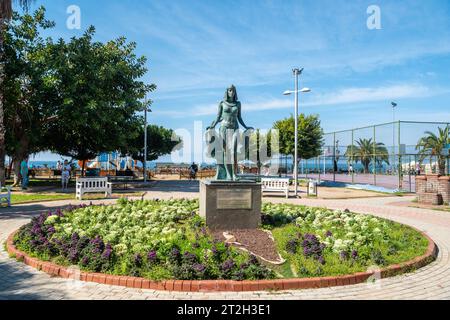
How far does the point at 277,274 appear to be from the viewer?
510 cm

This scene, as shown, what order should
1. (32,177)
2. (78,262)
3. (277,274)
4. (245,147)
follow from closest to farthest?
(277,274) < (78,262) < (245,147) < (32,177)

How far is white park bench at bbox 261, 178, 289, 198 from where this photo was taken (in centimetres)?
1714

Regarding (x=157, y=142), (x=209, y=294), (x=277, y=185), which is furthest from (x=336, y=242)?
(x=157, y=142)

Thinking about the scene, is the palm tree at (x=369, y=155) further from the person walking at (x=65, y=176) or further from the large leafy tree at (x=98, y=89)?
the person walking at (x=65, y=176)

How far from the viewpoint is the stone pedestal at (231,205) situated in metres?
7.79

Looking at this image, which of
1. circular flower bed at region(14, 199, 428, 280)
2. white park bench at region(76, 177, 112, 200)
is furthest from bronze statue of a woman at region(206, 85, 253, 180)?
white park bench at region(76, 177, 112, 200)

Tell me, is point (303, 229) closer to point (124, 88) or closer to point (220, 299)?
point (220, 299)

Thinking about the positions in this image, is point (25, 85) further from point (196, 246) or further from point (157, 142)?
point (157, 142)

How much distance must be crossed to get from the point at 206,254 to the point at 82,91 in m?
16.1

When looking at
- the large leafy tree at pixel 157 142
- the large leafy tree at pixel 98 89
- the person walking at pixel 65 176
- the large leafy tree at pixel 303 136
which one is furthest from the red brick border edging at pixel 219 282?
the large leafy tree at pixel 157 142

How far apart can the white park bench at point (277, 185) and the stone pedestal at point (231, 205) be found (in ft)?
30.3

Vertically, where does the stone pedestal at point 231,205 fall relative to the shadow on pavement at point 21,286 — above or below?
above

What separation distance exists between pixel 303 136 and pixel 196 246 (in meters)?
22.0
